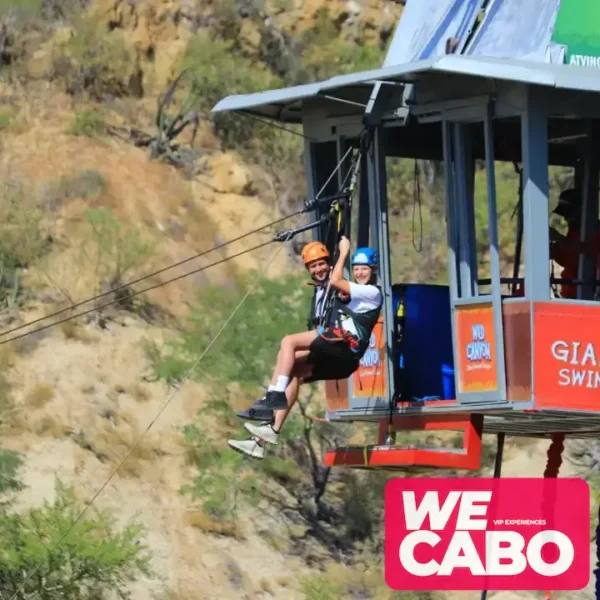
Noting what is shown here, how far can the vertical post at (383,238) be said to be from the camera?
18953mm

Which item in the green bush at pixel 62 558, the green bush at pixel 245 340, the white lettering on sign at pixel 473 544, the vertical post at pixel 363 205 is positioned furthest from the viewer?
the green bush at pixel 245 340

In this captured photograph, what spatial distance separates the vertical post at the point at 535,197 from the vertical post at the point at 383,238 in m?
2.04

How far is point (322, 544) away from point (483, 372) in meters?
12.1

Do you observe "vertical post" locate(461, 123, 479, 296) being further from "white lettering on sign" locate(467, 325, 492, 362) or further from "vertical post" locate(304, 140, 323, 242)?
"vertical post" locate(304, 140, 323, 242)

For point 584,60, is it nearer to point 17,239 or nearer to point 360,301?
point 360,301

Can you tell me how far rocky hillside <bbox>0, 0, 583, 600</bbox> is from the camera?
28.6 m

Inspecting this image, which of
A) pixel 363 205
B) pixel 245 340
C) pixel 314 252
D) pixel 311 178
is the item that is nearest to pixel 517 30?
pixel 363 205

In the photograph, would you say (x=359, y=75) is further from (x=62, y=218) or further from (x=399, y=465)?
(x=62, y=218)

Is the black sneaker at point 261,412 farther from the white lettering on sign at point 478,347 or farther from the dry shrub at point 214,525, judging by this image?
the dry shrub at point 214,525

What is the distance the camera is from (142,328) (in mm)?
31984

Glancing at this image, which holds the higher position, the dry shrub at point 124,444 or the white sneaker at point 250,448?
the white sneaker at point 250,448

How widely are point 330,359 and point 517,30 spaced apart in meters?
3.66

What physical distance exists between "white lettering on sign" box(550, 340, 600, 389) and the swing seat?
1231mm

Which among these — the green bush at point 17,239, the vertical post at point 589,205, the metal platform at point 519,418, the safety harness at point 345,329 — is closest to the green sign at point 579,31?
the vertical post at point 589,205
